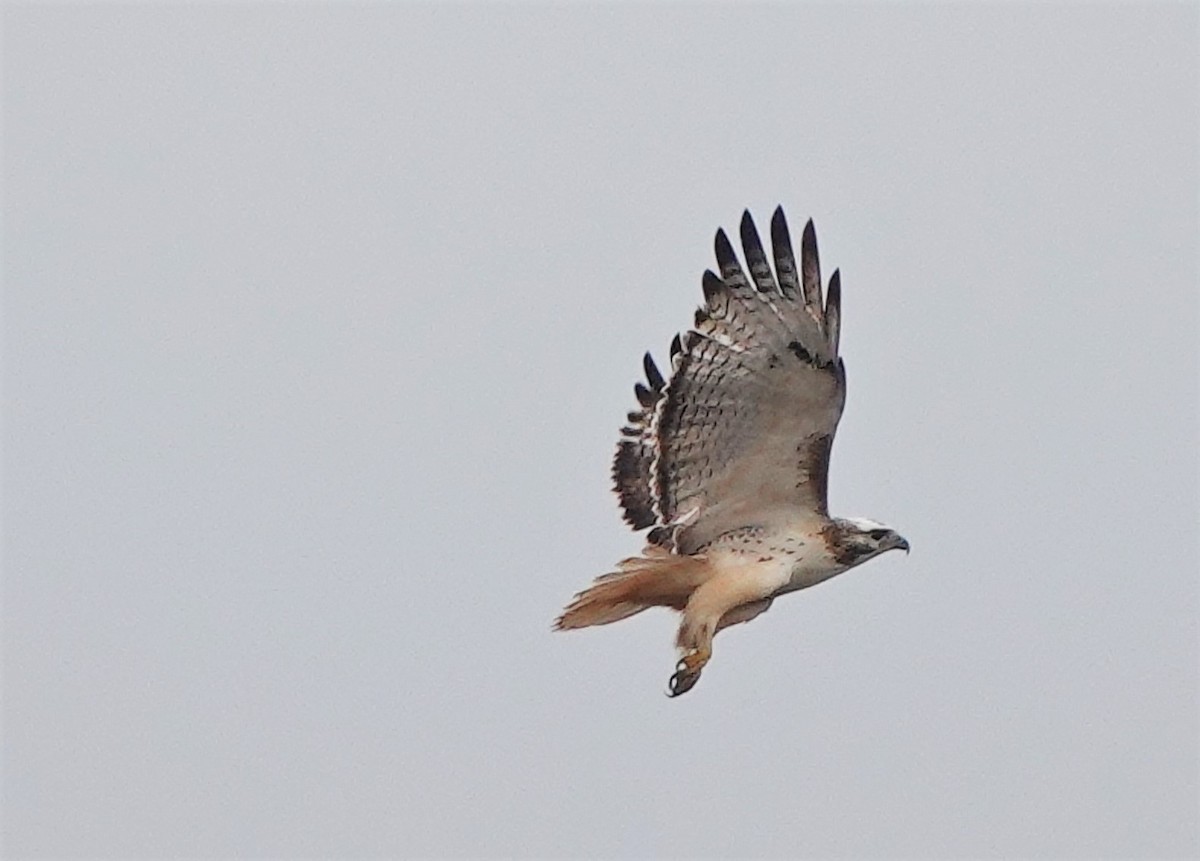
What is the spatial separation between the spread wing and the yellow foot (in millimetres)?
460

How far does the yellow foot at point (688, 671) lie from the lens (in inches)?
386

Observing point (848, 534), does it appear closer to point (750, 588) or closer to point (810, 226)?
point (750, 588)

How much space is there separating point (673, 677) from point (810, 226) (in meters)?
1.65

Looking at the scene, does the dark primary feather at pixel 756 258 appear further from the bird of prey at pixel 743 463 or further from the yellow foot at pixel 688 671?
the yellow foot at pixel 688 671

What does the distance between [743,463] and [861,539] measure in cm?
52

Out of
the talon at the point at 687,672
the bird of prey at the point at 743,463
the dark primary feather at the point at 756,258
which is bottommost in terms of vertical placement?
the talon at the point at 687,672

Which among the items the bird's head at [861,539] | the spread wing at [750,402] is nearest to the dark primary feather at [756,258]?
the spread wing at [750,402]

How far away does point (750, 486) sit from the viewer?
1005 centimetres

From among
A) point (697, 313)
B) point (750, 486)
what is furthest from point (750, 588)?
point (697, 313)

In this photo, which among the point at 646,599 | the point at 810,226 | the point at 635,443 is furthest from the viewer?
the point at 635,443

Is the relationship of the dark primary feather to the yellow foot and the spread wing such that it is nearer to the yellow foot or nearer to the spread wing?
the spread wing

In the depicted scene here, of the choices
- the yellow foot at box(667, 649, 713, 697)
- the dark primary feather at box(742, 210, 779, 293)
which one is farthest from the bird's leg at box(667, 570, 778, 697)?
the dark primary feather at box(742, 210, 779, 293)

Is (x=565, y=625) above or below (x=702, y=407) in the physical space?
below

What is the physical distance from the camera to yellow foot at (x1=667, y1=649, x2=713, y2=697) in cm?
980
